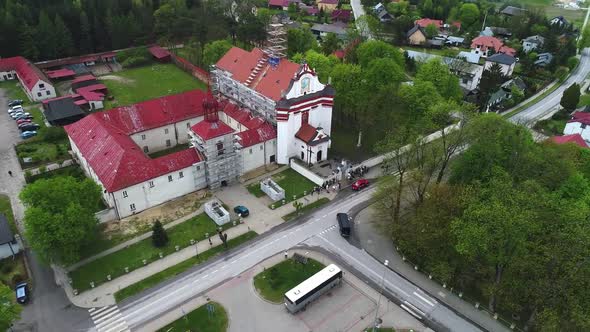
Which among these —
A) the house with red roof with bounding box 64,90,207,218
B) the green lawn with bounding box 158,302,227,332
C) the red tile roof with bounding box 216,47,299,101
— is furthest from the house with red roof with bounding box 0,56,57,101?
the green lawn with bounding box 158,302,227,332

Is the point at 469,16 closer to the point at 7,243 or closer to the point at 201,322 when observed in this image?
the point at 201,322

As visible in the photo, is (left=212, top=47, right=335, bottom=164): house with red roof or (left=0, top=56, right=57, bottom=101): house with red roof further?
(left=0, top=56, right=57, bottom=101): house with red roof

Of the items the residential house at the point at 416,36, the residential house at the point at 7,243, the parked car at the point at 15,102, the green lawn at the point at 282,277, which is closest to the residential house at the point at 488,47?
the residential house at the point at 416,36

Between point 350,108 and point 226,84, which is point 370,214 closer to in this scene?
point 350,108

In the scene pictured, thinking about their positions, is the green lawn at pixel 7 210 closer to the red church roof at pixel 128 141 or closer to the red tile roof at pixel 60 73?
the red church roof at pixel 128 141

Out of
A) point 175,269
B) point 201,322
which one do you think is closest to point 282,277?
point 201,322

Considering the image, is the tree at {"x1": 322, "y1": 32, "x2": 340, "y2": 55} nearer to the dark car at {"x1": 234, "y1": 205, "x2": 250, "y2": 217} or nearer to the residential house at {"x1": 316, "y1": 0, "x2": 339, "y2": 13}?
the dark car at {"x1": 234, "y1": 205, "x2": 250, "y2": 217}

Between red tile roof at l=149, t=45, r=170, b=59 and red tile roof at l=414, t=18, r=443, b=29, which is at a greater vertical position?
red tile roof at l=414, t=18, r=443, b=29
